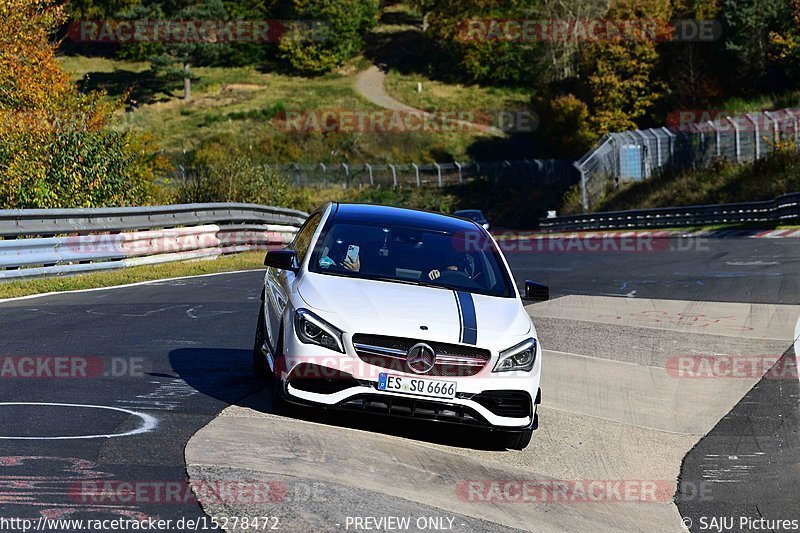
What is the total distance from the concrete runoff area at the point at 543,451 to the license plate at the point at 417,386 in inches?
15.7

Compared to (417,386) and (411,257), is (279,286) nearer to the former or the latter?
(411,257)

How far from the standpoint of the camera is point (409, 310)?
8391mm

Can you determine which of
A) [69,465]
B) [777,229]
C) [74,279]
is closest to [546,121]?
[777,229]

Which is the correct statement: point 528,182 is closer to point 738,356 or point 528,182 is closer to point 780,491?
point 738,356

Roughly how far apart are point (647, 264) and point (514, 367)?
14.7 meters

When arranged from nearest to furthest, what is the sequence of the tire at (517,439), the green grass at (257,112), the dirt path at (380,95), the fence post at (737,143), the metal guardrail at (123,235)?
1. the tire at (517,439)
2. the metal guardrail at (123,235)
3. the fence post at (737,143)
4. the green grass at (257,112)
5. the dirt path at (380,95)

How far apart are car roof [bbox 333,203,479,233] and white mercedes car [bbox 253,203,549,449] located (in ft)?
1.18

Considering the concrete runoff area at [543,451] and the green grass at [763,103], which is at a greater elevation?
the concrete runoff area at [543,451]

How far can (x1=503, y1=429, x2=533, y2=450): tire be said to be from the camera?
8641 millimetres

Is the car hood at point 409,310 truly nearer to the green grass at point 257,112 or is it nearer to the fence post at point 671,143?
the fence post at point 671,143

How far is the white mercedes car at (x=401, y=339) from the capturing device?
26.6 ft

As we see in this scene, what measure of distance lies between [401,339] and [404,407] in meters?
0.47

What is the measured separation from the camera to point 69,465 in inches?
266

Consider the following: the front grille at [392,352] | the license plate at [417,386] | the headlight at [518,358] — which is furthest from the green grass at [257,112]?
the license plate at [417,386]
